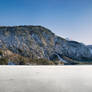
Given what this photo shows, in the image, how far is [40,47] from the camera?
68.2 metres

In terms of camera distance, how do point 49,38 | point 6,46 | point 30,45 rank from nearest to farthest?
point 6,46
point 30,45
point 49,38

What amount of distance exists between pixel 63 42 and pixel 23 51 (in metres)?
26.7

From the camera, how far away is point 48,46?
70.8 m

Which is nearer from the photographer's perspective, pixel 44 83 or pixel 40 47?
pixel 44 83

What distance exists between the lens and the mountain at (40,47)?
6125 cm

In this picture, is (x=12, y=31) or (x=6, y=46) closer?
(x=6, y=46)

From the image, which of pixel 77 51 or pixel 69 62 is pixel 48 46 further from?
pixel 77 51

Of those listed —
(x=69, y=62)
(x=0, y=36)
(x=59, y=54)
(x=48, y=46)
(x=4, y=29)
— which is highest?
(x=4, y=29)

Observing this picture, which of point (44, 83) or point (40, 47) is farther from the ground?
point (40, 47)

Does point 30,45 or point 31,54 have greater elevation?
point 30,45

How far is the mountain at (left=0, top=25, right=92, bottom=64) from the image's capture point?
201ft

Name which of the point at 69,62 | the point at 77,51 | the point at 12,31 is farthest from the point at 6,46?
the point at 77,51

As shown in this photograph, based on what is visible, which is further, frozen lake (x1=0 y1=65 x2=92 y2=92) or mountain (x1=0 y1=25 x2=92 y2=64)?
mountain (x1=0 y1=25 x2=92 y2=64)

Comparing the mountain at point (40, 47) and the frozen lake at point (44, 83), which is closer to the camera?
the frozen lake at point (44, 83)
